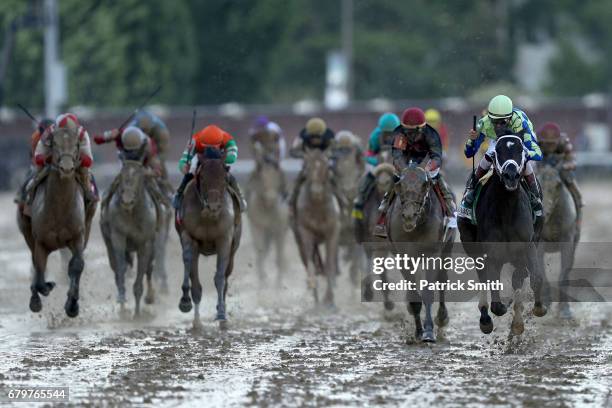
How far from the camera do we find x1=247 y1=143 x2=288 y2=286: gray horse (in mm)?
21875

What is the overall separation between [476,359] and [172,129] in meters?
38.4

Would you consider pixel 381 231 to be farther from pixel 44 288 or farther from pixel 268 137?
pixel 268 137

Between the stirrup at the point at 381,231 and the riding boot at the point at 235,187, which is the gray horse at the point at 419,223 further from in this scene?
the riding boot at the point at 235,187

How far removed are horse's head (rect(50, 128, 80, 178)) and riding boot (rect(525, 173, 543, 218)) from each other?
443 cm

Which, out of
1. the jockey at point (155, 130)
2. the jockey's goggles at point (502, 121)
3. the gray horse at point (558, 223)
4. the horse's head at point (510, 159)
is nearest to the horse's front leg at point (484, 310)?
the horse's head at point (510, 159)

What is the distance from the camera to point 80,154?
15.7 m

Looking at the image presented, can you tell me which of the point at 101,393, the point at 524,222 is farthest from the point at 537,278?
the point at 101,393

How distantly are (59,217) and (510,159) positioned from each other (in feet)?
15.7

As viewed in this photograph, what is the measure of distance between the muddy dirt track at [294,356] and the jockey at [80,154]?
1.49m

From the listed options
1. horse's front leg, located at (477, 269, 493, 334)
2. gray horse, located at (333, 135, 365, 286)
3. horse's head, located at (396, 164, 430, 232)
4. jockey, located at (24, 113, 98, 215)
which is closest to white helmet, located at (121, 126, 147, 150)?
jockey, located at (24, 113, 98, 215)

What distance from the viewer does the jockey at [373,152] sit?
18312mm

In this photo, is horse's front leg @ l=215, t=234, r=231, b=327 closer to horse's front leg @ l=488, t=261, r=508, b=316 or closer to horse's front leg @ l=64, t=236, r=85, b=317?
horse's front leg @ l=64, t=236, r=85, b=317

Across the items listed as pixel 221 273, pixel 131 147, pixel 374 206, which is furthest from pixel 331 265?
pixel 131 147

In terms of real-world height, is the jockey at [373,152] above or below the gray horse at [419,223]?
above
